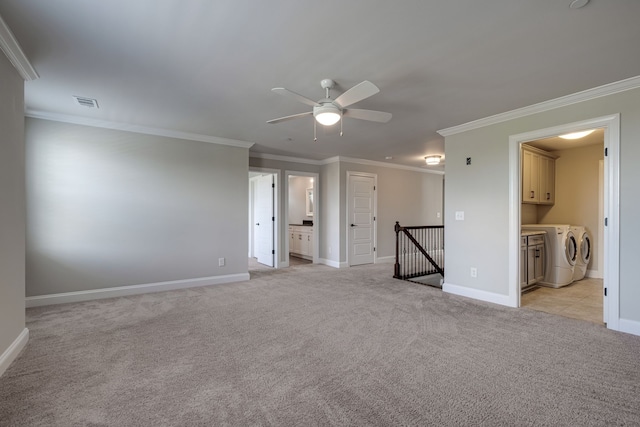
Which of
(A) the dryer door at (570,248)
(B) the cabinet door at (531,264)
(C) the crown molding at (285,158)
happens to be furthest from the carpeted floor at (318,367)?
(C) the crown molding at (285,158)

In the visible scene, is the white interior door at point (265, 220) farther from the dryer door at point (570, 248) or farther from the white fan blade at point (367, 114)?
the dryer door at point (570, 248)

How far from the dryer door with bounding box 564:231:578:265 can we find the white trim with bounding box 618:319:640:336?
1.93 metres

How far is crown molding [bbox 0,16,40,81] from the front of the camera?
6.87 feet

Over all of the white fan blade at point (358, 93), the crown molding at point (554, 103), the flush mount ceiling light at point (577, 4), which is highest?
the flush mount ceiling light at point (577, 4)

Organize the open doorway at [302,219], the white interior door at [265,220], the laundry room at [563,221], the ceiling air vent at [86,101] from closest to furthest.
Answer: the ceiling air vent at [86,101]
the laundry room at [563,221]
the white interior door at [265,220]
the open doorway at [302,219]

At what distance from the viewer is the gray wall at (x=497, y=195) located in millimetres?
2877

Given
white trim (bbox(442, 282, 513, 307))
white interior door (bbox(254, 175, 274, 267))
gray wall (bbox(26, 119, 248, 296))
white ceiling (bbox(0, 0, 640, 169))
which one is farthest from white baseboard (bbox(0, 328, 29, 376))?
white trim (bbox(442, 282, 513, 307))

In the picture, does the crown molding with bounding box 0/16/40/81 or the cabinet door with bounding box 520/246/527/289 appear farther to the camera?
the cabinet door with bounding box 520/246/527/289

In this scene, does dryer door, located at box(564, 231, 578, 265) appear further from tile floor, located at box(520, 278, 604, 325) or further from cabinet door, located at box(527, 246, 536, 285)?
cabinet door, located at box(527, 246, 536, 285)

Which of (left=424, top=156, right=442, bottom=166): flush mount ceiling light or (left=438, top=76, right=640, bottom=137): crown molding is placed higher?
(left=438, top=76, right=640, bottom=137): crown molding

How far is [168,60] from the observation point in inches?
98.3

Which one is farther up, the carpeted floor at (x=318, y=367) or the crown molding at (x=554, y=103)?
the crown molding at (x=554, y=103)

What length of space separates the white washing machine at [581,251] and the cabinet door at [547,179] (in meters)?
0.71

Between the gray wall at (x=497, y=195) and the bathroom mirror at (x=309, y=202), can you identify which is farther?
the bathroom mirror at (x=309, y=202)
